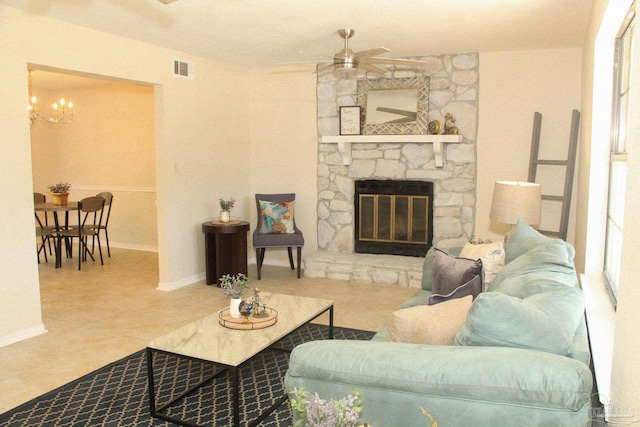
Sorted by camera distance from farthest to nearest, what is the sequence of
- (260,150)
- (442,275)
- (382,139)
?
(260,150), (382,139), (442,275)

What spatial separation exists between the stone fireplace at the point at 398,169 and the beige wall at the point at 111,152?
2.74 m

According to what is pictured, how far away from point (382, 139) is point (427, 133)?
486mm

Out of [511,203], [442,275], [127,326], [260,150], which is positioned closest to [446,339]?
[442,275]

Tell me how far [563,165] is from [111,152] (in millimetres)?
6141

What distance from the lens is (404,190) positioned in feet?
19.2

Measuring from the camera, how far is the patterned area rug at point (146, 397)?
8.89ft

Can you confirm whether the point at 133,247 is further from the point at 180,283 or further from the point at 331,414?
the point at 331,414

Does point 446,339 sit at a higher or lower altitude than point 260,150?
lower

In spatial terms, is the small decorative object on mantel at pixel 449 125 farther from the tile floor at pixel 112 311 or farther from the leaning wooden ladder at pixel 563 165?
the tile floor at pixel 112 311

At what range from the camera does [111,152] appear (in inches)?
305

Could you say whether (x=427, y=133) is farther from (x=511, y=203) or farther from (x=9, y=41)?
(x=9, y=41)

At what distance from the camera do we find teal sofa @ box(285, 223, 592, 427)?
145cm

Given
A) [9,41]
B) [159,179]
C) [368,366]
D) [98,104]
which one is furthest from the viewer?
[98,104]

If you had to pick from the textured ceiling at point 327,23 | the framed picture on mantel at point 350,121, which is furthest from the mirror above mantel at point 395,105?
the textured ceiling at point 327,23
